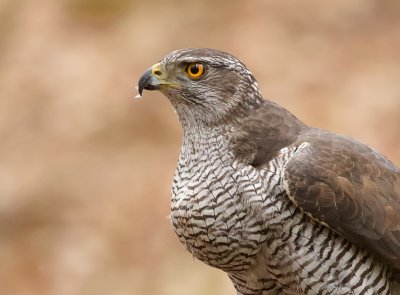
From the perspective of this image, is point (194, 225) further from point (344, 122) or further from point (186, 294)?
point (344, 122)

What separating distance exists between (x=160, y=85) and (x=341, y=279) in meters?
1.37

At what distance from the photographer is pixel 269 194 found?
5.48m

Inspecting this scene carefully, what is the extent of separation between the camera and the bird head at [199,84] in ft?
18.7

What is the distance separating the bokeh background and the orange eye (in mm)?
5640

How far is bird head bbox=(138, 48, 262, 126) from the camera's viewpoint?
18.7ft

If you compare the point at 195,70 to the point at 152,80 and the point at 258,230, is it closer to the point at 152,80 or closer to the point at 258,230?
the point at 152,80

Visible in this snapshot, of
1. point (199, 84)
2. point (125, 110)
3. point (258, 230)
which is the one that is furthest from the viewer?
point (125, 110)

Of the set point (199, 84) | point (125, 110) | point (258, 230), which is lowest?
point (258, 230)

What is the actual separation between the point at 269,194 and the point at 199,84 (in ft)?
2.33

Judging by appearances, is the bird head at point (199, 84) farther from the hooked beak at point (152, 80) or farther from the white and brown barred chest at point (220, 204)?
the white and brown barred chest at point (220, 204)

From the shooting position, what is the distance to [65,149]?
13570 millimetres

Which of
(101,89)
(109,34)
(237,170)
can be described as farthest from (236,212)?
(109,34)

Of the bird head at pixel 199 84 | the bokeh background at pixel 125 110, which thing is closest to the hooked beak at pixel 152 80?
the bird head at pixel 199 84

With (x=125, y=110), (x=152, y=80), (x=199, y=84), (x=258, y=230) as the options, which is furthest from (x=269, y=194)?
(x=125, y=110)
